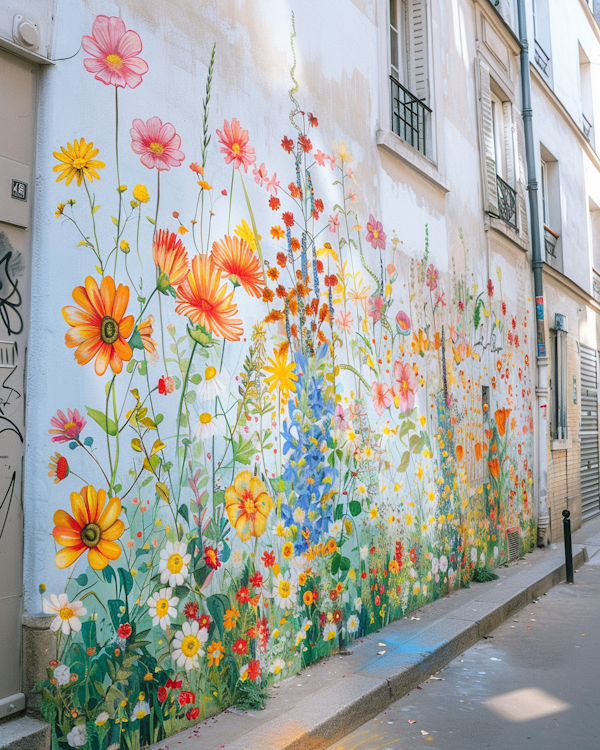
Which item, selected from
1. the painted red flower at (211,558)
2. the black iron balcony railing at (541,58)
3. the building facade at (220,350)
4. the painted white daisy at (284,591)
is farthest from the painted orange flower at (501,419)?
the black iron balcony railing at (541,58)

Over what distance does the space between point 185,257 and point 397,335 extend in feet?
8.52

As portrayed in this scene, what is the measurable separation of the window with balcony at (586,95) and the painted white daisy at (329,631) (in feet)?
40.7

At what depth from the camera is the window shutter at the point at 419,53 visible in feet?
22.7

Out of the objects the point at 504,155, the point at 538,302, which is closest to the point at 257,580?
the point at 538,302

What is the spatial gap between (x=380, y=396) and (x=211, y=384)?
2.03 meters

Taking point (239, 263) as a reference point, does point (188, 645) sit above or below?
below

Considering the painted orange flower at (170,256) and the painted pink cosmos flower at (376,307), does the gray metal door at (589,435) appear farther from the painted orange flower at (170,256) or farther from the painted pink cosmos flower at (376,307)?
the painted orange flower at (170,256)

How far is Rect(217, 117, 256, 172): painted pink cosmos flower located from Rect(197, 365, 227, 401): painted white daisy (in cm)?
117

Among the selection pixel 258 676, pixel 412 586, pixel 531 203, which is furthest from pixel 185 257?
pixel 531 203

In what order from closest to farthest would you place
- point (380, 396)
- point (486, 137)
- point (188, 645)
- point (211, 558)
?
point (188, 645)
point (211, 558)
point (380, 396)
point (486, 137)

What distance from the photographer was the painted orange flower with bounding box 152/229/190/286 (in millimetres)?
3475

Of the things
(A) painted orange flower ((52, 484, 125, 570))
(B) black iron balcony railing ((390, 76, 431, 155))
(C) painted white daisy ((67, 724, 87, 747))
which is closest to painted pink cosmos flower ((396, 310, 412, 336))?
(B) black iron balcony railing ((390, 76, 431, 155))

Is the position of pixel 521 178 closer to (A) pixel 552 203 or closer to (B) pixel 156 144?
(A) pixel 552 203

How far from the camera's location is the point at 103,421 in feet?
10.3
